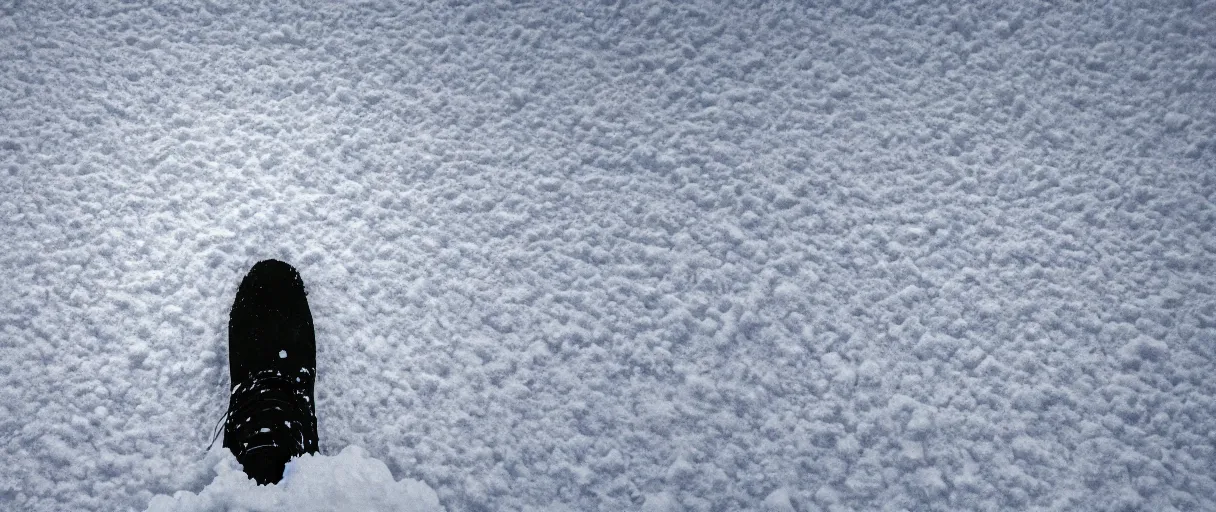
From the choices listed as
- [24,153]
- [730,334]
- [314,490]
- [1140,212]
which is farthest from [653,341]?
[24,153]

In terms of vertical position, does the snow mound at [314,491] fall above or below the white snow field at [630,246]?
below

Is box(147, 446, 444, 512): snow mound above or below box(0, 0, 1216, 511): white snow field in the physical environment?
below

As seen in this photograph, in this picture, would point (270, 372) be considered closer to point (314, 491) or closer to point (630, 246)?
point (314, 491)

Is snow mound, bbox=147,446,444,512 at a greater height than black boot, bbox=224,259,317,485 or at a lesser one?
lesser

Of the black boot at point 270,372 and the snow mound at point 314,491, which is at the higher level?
the black boot at point 270,372

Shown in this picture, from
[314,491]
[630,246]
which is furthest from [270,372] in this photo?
[630,246]
